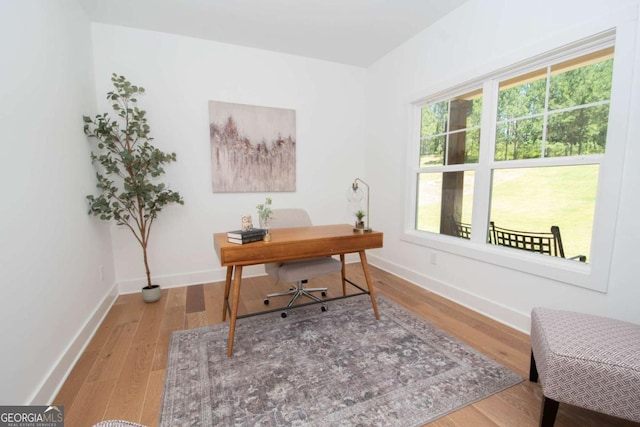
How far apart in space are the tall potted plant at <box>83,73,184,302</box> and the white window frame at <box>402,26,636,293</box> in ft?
9.27

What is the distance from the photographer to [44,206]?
5.25 feet

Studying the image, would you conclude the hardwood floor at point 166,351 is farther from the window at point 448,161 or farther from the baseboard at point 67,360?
the window at point 448,161

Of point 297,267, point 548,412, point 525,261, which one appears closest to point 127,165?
point 297,267

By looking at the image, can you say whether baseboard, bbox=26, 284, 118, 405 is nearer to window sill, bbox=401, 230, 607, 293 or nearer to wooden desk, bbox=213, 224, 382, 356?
wooden desk, bbox=213, 224, 382, 356

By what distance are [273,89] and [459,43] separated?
80.2 inches

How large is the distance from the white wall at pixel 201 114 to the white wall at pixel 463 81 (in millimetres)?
708

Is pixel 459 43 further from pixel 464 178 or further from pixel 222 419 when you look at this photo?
pixel 222 419

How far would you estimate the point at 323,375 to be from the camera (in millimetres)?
1655

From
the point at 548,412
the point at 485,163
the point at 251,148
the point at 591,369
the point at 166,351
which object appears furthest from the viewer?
the point at 251,148

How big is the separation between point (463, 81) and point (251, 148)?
7.59 feet

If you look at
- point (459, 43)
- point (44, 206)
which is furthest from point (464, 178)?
point (44, 206)

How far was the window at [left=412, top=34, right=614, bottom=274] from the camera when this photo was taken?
1818 mm

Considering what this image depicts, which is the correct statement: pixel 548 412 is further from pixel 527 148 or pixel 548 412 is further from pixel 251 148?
pixel 251 148

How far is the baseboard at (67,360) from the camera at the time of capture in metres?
1.41
